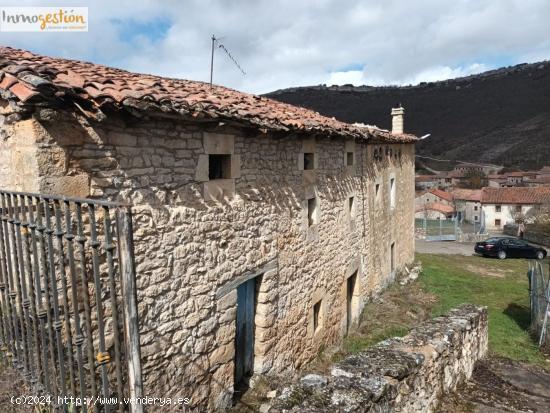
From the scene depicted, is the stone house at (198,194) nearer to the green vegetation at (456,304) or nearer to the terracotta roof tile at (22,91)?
the terracotta roof tile at (22,91)

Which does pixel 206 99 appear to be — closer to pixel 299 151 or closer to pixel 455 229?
pixel 299 151

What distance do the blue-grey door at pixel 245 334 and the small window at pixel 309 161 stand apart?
2387 millimetres

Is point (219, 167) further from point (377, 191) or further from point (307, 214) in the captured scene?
point (377, 191)

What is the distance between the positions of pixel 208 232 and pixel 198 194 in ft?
1.62

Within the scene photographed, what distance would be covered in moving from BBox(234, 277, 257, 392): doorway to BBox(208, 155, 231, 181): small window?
173 cm

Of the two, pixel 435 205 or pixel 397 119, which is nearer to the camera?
pixel 397 119

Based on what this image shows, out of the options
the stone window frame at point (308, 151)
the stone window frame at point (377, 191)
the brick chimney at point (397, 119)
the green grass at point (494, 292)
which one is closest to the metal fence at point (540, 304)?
the green grass at point (494, 292)

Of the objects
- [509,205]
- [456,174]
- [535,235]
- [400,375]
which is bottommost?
[535,235]

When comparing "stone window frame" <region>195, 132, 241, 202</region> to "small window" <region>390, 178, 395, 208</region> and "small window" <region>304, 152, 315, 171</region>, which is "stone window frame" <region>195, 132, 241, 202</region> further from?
"small window" <region>390, 178, 395, 208</region>

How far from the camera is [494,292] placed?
1409 cm

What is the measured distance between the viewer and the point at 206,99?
4.64m

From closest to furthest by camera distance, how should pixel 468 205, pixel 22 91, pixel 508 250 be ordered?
pixel 22 91 → pixel 508 250 → pixel 468 205

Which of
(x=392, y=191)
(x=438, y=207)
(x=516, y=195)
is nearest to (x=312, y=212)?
(x=392, y=191)

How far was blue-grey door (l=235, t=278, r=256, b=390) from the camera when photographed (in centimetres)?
586
